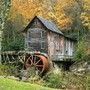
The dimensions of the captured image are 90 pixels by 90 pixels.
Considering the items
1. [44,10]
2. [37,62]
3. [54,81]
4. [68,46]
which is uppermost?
[44,10]

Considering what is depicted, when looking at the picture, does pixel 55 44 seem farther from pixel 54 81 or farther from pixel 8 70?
pixel 54 81

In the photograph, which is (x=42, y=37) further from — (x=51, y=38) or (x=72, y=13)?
(x=72, y=13)

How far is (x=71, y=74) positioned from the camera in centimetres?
3281

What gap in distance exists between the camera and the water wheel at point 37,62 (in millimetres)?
36812

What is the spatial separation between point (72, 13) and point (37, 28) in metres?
16.0

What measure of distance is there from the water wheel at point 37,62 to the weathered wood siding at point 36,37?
745 cm

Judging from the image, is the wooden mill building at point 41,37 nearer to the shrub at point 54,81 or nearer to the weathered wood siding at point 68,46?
the weathered wood siding at point 68,46

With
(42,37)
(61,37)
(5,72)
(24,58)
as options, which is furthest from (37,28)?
(5,72)

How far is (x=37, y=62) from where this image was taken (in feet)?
125

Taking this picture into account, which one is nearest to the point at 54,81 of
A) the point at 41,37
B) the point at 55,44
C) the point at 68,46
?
the point at 41,37

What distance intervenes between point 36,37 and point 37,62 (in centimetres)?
876

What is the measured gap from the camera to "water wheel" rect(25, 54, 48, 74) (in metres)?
36.8

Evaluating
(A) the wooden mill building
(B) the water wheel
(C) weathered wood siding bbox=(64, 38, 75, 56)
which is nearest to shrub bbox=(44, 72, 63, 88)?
(B) the water wheel

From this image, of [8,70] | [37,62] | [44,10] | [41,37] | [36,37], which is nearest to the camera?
[8,70]
